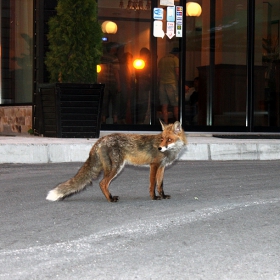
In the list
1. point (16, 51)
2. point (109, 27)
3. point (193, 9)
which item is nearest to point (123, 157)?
point (109, 27)

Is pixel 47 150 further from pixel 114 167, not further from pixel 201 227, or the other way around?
pixel 201 227

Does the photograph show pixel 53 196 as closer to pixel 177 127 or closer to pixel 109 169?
pixel 109 169

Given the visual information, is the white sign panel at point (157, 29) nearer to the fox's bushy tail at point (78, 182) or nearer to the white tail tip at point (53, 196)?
the fox's bushy tail at point (78, 182)

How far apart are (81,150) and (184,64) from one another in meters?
5.67

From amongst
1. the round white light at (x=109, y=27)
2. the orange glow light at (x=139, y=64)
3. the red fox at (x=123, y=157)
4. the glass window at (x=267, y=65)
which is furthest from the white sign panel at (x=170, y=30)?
the red fox at (x=123, y=157)

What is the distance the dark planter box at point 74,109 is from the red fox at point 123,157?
5.26m

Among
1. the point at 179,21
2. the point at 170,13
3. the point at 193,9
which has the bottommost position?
the point at 179,21

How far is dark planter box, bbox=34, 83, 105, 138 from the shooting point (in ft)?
44.0

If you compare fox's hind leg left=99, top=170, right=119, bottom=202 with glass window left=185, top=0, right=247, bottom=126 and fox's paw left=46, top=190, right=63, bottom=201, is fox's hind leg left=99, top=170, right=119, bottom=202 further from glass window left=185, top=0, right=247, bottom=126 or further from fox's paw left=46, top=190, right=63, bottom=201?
glass window left=185, top=0, right=247, bottom=126

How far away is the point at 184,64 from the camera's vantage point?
1741 cm

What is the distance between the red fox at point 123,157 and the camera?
7.92 meters

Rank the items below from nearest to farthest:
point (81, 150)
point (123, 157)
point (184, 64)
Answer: point (123, 157) → point (81, 150) → point (184, 64)

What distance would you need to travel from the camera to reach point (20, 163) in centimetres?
1198

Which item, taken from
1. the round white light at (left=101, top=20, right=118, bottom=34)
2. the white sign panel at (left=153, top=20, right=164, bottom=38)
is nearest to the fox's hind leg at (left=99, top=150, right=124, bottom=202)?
the round white light at (left=101, top=20, right=118, bottom=34)
